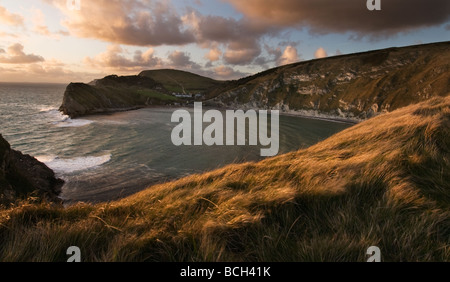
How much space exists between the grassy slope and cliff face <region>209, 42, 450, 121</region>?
102m

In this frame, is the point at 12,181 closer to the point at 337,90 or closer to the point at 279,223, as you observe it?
the point at 279,223

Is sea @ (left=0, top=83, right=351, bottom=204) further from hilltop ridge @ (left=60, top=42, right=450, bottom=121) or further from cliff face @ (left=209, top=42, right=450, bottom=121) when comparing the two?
cliff face @ (left=209, top=42, right=450, bottom=121)

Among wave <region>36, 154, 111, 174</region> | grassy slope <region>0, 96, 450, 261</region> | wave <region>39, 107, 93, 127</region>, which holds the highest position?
wave <region>39, 107, 93, 127</region>

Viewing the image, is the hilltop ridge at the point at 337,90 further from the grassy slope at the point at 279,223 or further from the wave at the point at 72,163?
the grassy slope at the point at 279,223

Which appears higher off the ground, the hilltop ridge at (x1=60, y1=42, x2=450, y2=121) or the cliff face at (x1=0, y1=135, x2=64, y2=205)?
the hilltop ridge at (x1=60, y1=42, x2=450, y2=121)

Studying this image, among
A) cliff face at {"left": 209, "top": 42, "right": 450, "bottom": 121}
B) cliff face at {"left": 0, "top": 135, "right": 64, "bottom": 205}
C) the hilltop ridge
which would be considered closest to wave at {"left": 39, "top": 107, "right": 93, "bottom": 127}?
the hilltop ridge

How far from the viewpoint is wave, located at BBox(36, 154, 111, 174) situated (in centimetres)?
2570

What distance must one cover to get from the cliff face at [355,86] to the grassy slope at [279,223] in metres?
102

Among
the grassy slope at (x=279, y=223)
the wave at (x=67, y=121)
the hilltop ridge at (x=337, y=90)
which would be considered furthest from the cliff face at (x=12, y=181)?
the hilltop ridge at (x=337, y=90)

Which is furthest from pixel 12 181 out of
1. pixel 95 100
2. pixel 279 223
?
pixel 95 100

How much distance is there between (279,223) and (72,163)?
105 feet

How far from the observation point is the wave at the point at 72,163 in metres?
25.7

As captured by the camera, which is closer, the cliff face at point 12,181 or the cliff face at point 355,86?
the cliff face at point 12,181
